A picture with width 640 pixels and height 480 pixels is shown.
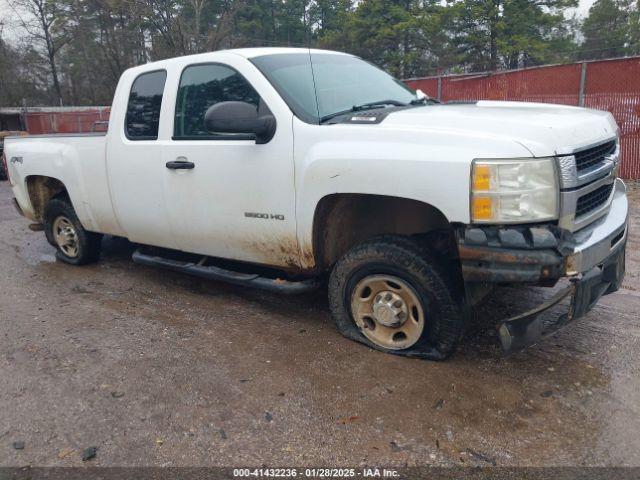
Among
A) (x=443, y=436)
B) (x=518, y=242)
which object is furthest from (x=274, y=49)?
(x=443, y=436)

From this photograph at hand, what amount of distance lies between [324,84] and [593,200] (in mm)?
1963

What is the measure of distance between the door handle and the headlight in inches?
86.5

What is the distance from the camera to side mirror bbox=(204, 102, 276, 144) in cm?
347

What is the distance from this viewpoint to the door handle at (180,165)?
413 centimetres

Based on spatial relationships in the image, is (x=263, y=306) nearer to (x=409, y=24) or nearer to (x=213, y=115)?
(x=213, y=115)

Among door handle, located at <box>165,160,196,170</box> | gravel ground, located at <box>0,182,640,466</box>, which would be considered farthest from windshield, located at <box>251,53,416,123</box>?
gravel ground, located at <box>0,182,640,466</box>

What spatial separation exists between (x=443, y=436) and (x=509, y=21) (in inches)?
1418

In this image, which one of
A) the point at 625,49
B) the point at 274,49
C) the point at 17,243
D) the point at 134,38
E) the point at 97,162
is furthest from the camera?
the point at 625,49

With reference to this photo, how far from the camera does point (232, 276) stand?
4250 mm

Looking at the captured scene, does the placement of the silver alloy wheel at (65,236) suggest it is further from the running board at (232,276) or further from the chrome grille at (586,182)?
the chrome grille at (586,182)

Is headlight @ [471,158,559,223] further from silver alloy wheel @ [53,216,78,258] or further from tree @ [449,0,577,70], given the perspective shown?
tree @ [449,0,577,70]

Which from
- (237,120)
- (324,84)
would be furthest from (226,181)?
(324,84)

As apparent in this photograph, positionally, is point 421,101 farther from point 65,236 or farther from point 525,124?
point 65,236

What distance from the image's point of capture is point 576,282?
2912 millimetres
